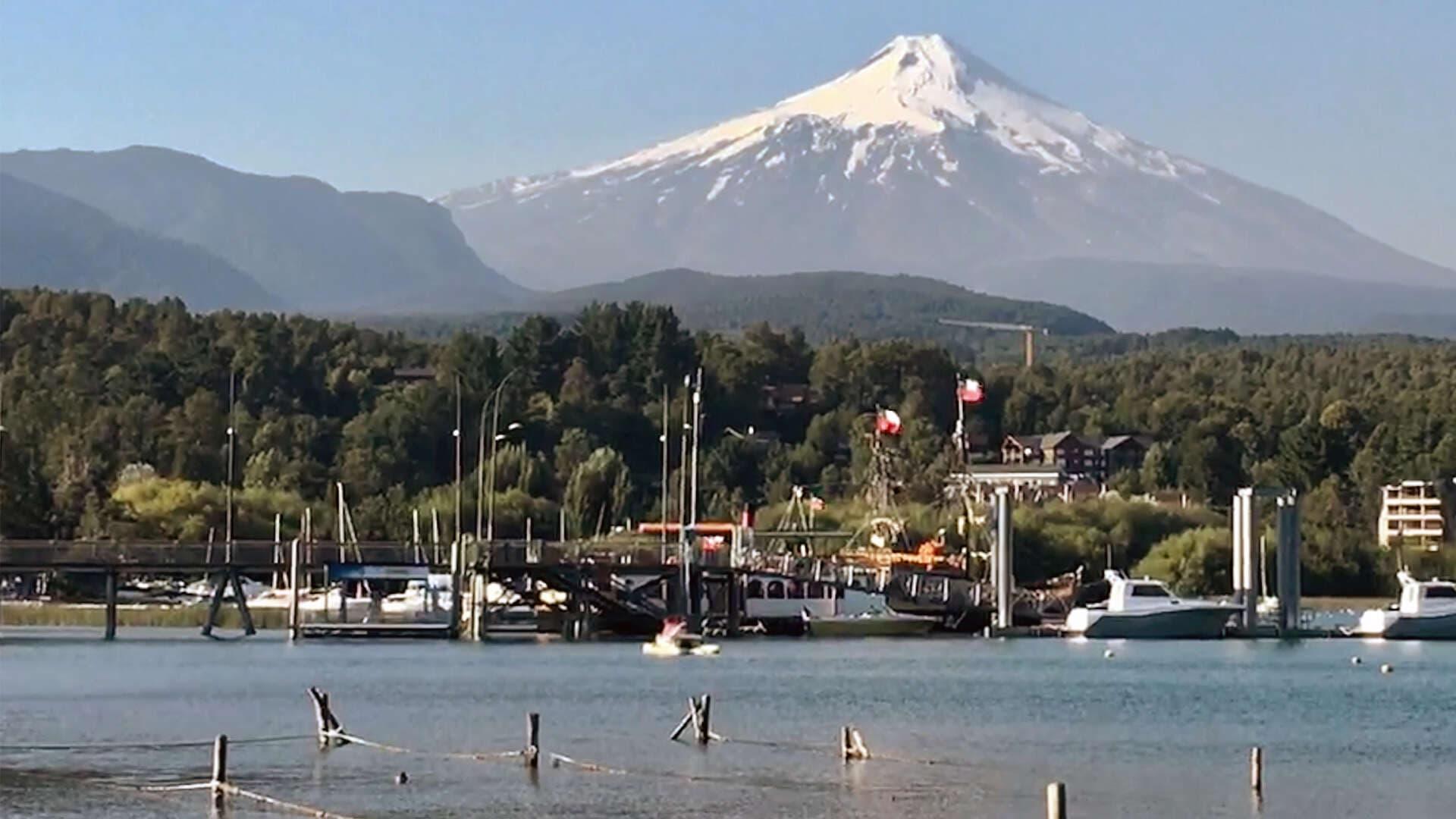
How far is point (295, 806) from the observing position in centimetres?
4772

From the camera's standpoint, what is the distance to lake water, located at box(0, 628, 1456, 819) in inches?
1961

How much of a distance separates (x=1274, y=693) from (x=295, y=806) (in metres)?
36.2

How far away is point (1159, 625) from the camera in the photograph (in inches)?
4242

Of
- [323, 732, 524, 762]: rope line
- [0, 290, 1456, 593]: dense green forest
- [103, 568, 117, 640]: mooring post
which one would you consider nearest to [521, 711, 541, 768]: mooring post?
[323, 732, 524, 762]: rope line

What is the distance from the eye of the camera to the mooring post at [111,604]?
351 feet

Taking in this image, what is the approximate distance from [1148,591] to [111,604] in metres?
35.7

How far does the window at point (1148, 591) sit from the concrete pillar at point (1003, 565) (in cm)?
475

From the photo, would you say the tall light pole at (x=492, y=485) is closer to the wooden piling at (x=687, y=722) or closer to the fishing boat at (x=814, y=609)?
the fishing boat at (x=814, y=609)

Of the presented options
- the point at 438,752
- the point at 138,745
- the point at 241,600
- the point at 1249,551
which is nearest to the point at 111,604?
the point at 241,600

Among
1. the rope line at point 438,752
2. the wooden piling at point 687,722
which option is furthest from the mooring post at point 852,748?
the rope line at point 438,752

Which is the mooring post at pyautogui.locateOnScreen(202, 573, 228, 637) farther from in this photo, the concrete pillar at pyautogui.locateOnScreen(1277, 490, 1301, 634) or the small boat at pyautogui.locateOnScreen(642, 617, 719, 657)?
the concrete pillar at pyautogui.locateOnScreen(1277, 490, 1301, 634)

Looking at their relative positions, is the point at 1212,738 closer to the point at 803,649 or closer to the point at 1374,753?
the point at 1374,753

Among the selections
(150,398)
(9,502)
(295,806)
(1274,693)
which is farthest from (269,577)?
(295,806)

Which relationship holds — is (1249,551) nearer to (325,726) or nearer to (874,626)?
(874,626)
